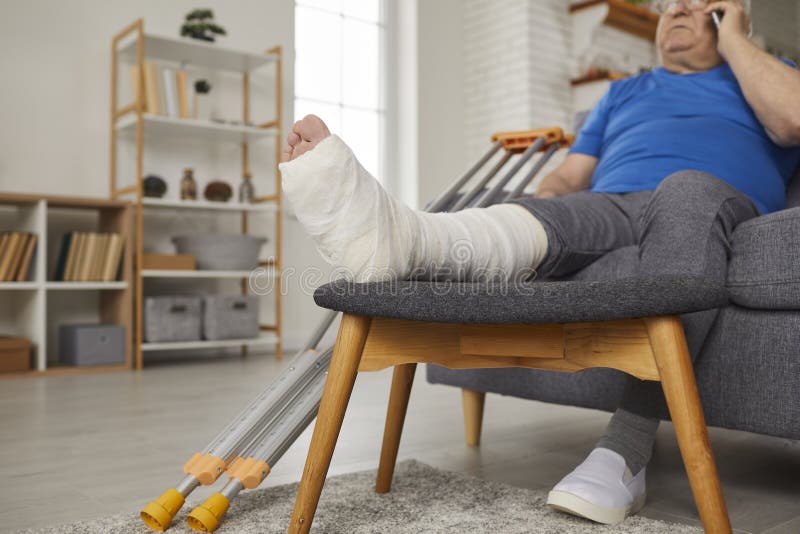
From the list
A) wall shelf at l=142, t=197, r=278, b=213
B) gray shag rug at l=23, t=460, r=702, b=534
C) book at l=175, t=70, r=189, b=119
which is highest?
book at l=175, t=70, r=189, b=119

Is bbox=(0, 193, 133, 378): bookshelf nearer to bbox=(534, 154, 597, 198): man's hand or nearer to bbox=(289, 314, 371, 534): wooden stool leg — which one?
bbox=(534, 154, 597, 198): man's hand

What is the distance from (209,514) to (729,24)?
52.8 inches

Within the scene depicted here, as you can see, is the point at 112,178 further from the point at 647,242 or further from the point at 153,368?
the point at 647,242

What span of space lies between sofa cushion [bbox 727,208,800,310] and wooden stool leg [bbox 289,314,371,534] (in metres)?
0.59

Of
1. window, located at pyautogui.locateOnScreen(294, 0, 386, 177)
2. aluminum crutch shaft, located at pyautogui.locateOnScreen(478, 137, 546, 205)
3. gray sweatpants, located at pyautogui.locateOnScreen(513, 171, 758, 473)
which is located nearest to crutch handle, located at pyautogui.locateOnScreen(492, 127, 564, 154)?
aluminum crutch shaft, located at pyautogui.locateOnScreen(478, 137, 546, 205)

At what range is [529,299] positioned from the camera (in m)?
0.83

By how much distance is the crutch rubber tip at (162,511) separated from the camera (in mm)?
979

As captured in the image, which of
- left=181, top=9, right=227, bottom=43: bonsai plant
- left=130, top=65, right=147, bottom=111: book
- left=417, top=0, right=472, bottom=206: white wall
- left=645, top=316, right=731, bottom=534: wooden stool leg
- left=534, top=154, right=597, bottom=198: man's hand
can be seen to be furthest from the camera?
left=417, top=0, right=472, bottom=206: white wall

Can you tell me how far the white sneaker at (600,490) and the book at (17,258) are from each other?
252 cm

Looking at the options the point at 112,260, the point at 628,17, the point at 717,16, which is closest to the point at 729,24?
the point at 717,16

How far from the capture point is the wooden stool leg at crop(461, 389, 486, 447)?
160 centimetres

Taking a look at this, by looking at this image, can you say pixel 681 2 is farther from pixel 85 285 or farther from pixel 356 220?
pixel 85 285

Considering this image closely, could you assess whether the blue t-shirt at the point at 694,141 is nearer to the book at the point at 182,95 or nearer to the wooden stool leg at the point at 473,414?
the wooden stool leg at the point at 473,414

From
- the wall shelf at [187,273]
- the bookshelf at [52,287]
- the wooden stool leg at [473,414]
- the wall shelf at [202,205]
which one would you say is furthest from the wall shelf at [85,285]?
the wooden stool leg at [473,414]
